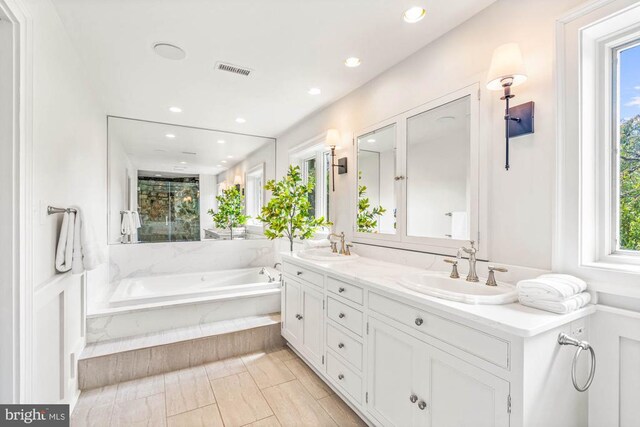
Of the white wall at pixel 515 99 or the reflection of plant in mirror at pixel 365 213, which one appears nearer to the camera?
the white wall at pixel 515 99

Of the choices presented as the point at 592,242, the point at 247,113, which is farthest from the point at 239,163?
the point at 592,242

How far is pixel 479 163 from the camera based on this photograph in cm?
163

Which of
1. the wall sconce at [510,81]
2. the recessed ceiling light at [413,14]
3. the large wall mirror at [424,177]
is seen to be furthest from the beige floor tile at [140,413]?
the recessed ceiling light at [413,14]

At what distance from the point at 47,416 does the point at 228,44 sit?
2312mm

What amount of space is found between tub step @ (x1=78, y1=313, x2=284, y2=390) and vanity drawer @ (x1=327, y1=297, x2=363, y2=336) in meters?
1.07

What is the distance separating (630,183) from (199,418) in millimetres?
2593

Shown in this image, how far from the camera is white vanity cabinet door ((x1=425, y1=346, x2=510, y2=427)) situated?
1.05 meters

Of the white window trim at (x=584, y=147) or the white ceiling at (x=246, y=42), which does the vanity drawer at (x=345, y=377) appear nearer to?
the white window trim at (x=584, y=147)

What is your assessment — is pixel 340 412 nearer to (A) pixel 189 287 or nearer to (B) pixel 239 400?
(B) pixel 239 400

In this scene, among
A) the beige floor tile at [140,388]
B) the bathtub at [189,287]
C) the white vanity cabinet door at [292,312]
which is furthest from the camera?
the bathtub at [189,287]

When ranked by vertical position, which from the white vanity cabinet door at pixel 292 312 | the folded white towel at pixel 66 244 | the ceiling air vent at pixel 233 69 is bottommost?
the white vanity cabinet door at pixel 292 312

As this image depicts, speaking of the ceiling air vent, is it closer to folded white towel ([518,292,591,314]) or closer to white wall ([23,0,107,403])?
white wall ([23,0,107,403])

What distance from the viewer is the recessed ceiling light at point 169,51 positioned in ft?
6.45

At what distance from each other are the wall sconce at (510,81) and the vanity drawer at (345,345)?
1337 millimetres
